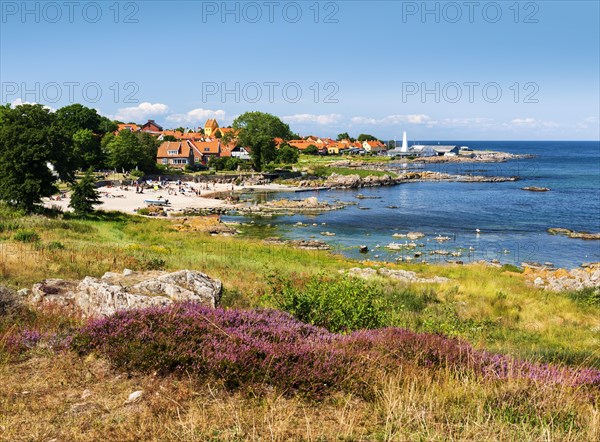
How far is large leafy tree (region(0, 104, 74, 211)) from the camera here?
37281 mm

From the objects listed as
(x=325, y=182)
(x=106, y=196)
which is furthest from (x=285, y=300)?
(x=325, y=182)

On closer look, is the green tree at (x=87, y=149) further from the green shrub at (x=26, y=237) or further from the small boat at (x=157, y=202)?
the green shrub at (x=26, y=237)

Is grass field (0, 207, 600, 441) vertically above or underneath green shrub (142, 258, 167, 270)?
above

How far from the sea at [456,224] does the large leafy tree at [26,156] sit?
22.1 m

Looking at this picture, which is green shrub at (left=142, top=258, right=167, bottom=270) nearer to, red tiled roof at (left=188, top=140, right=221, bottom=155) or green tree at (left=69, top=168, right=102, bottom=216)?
green tree at (left=69, top=168, right=102, bottom=216)

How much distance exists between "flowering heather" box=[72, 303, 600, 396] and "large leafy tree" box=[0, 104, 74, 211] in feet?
119

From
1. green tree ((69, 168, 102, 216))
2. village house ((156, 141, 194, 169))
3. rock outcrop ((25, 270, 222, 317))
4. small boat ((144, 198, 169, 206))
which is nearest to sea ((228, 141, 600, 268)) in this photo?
small boat ((144, 198, 169, 206))

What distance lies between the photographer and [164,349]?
639 cm

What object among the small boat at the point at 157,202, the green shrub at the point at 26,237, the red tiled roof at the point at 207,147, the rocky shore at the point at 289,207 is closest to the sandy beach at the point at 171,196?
the small boat at the point at 157,202

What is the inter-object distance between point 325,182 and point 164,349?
97.5m

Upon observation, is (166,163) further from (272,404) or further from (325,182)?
(272,404)

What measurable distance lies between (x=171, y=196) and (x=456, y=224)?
44.7m

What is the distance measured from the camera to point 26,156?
37.4 m

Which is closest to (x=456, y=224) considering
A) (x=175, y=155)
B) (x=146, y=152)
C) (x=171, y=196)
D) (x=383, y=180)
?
(x=171, y=196)
